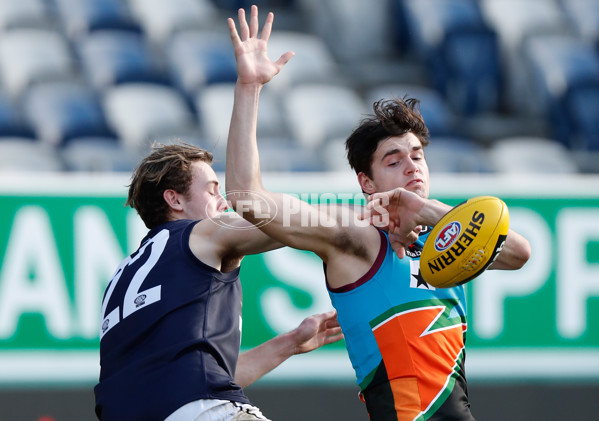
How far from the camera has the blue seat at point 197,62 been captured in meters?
10.3

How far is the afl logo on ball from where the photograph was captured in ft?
11.5

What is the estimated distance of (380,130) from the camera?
4.18 meters

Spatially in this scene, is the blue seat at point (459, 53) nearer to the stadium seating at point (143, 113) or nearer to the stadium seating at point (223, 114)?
the stadium seating at point (223, 114)

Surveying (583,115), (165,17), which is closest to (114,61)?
(165,17)

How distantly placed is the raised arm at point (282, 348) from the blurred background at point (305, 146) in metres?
1.43

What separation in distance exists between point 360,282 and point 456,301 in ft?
1.50

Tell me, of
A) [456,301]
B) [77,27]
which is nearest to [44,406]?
[456,301]

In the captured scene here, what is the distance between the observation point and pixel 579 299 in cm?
744

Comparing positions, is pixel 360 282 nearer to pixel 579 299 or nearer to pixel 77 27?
pixel 579 299

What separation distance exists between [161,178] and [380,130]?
3.27ft

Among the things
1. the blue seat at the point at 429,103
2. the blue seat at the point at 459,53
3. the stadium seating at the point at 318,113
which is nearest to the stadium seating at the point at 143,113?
the stadium seating at the point at 318,113

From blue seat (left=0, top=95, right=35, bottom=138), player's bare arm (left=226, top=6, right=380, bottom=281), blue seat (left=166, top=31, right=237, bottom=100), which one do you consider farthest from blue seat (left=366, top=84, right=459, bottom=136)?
player's bare arm (left=226, top=6, right=380, bottom=281)

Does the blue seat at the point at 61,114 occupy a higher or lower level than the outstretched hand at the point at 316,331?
higher

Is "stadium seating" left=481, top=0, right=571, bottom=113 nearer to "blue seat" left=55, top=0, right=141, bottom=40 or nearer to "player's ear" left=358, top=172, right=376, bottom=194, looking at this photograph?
"blue seat" left=55, top=0, right=141, bottom=40
